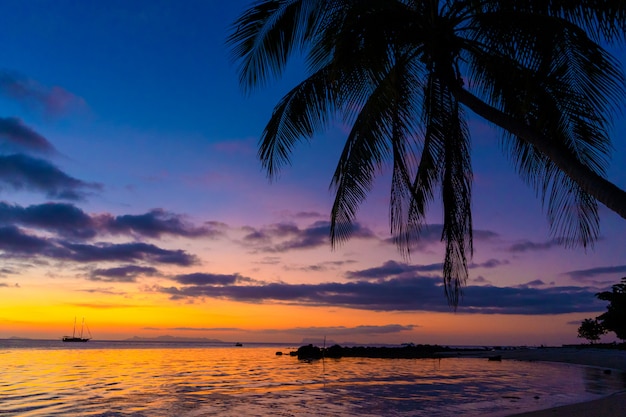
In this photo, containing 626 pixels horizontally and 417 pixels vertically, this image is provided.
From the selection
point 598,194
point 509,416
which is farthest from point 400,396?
point 598,194

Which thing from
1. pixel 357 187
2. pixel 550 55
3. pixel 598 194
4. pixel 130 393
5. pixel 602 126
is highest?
pixel 550 55

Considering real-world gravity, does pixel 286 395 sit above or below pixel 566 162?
below

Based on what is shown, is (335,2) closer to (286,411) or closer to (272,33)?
(272,33)

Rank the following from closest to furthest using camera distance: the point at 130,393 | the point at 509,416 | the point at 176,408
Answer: the point at 509,416 < the point at 176,408 < the point at 130,393

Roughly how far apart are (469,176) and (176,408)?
577 inches

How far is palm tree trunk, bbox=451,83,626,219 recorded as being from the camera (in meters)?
4.62

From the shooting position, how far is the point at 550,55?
6805mm

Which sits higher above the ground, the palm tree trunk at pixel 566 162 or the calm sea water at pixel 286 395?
the palm tree trunk at pixel 566 162

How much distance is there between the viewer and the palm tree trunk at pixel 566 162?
15.1 ft

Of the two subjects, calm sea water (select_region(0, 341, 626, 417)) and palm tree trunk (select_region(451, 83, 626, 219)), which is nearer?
palm tree trunk (select_region(451, 83, 626, 219))

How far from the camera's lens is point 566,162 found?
5125 millimetres

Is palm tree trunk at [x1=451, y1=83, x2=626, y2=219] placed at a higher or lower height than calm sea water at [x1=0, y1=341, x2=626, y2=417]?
higher

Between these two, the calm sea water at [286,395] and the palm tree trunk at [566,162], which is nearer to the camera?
the palm tree trunk at [566,162]

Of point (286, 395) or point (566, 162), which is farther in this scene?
point (286, 395)
